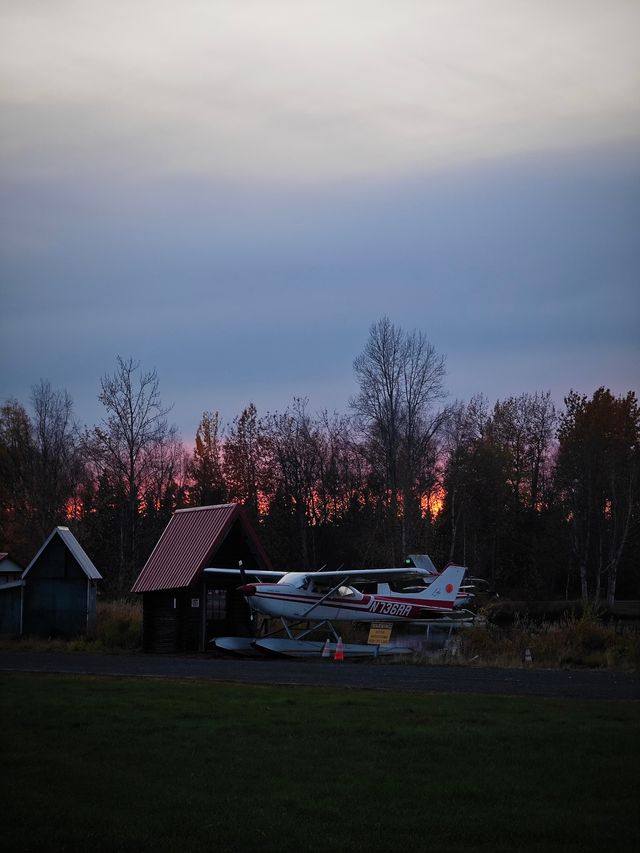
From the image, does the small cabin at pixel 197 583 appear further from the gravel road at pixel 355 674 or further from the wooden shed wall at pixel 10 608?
the wooden shed wall at pixel 10 608

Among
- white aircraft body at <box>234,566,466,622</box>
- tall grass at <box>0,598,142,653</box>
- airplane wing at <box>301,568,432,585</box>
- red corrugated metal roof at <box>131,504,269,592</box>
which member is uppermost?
red corrugated metal roof at <box>131,504,269,592</box>

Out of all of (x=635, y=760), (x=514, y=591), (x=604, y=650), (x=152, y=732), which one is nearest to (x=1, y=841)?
(x=152, y=732)

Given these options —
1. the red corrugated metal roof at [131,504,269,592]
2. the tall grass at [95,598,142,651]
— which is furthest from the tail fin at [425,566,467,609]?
the tall grass at [95,598,142,651]

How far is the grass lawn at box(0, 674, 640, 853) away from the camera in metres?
7.85

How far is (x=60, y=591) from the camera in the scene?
34469 millimetres

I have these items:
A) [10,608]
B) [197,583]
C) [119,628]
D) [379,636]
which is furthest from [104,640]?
[379,636]

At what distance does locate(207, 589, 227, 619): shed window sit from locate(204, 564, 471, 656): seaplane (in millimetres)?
1025

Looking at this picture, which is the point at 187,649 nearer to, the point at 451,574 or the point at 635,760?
the point at 451,574

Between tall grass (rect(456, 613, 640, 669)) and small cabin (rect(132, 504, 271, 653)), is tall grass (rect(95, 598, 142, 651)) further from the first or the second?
tall grass (rect(456, 613, 640, 669))

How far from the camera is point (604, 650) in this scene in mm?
25016

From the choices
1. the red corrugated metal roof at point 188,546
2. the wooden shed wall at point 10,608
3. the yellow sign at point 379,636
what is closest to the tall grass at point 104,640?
the wooden shed wall at point 10,608

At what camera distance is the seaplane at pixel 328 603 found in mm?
28000

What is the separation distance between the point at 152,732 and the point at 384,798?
4.33 metres

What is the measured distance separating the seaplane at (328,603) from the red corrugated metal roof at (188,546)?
2.52 ft
